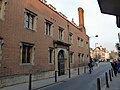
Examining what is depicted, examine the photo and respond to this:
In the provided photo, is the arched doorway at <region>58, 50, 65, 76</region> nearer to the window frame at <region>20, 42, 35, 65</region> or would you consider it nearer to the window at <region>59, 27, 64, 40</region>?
the window at <region>59, 27, 64, 40</region>

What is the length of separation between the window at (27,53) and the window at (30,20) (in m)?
1.73

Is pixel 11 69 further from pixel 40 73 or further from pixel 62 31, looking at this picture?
pixel 62 31

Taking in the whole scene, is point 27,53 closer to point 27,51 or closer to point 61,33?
point 27,51

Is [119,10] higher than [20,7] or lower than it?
lower

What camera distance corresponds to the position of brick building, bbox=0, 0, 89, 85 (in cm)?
1596

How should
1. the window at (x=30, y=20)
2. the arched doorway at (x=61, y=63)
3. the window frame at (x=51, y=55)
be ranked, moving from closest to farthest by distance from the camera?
the window at (x=30, y=20), the window frame at (x=51, y=55), the arched doorway at (x=61, y=63)

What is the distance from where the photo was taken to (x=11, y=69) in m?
16.3

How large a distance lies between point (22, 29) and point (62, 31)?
463 inches

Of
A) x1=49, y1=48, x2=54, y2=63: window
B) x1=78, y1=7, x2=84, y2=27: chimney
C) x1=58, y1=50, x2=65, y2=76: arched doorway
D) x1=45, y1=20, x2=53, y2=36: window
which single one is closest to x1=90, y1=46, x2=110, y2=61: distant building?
x1=78, y1=7, x2=84, y2=27: chimney

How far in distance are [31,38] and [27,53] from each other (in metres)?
1.38

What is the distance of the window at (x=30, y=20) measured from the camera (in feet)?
63.7

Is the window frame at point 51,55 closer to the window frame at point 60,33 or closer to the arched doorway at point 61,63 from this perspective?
the arched doorway at point 61,63

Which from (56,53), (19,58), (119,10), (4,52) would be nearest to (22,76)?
(19,58)

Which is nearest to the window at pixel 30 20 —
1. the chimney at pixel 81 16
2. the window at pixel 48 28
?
the window at pixel 48 28
